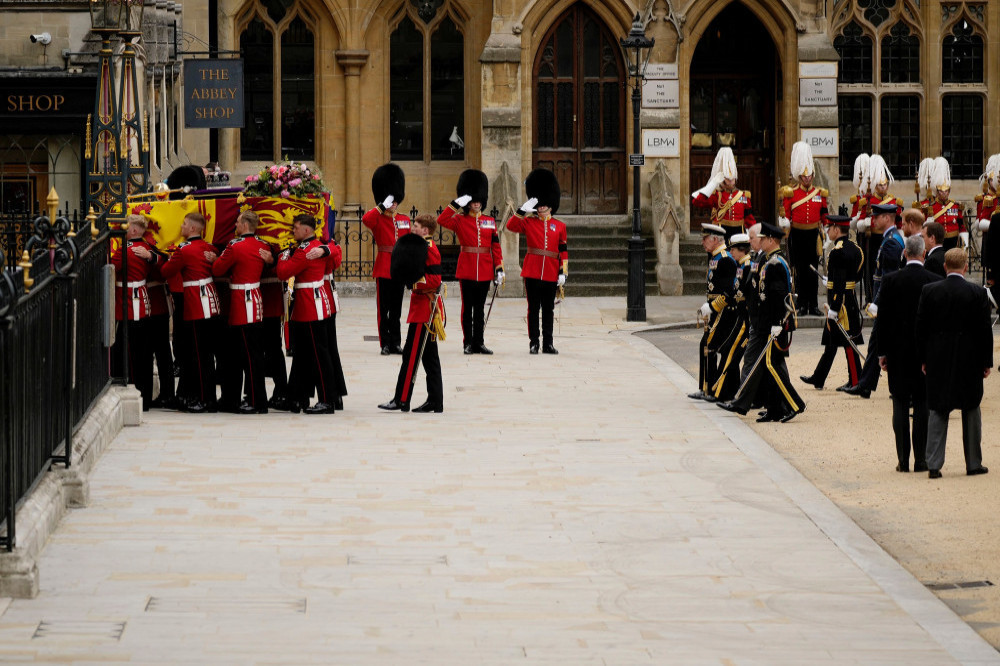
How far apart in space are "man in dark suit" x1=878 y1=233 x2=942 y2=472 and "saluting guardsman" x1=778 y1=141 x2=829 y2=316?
10307 millimetres

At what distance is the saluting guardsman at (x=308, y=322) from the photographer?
14.6m

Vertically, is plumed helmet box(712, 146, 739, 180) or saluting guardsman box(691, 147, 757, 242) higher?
plumed helmet box(712, 146, 739, 180)

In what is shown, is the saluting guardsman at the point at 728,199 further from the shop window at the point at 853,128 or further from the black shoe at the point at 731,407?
the black shoe at the point at 731,407

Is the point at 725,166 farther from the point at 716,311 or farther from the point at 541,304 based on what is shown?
the point at 716,311

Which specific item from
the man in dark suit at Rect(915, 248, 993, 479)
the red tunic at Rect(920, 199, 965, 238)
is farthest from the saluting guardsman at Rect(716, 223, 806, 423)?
the red tunic at Rect(920, 199, 965, 238)

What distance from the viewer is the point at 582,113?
1125 inches

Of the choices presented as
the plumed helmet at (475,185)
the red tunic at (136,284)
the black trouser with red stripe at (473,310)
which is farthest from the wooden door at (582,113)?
the red tunic at (136,284)

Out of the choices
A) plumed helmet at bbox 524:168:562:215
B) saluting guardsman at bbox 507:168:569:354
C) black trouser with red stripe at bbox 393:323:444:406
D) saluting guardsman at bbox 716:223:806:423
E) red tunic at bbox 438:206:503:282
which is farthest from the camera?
plumed helmet at bbox 524:168:562:215

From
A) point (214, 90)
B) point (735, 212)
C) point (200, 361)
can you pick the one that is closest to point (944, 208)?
point (735, 212)

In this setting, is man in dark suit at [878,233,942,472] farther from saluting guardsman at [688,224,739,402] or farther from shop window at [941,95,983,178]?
shop window at [941,95,983,178]

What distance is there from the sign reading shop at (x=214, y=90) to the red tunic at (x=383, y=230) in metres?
5.24

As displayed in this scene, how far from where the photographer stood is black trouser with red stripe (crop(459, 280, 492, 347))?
19.4 metres

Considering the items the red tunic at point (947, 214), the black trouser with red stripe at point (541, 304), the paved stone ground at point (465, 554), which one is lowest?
the paved stone ground at point (465, 554)

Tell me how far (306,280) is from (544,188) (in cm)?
655
